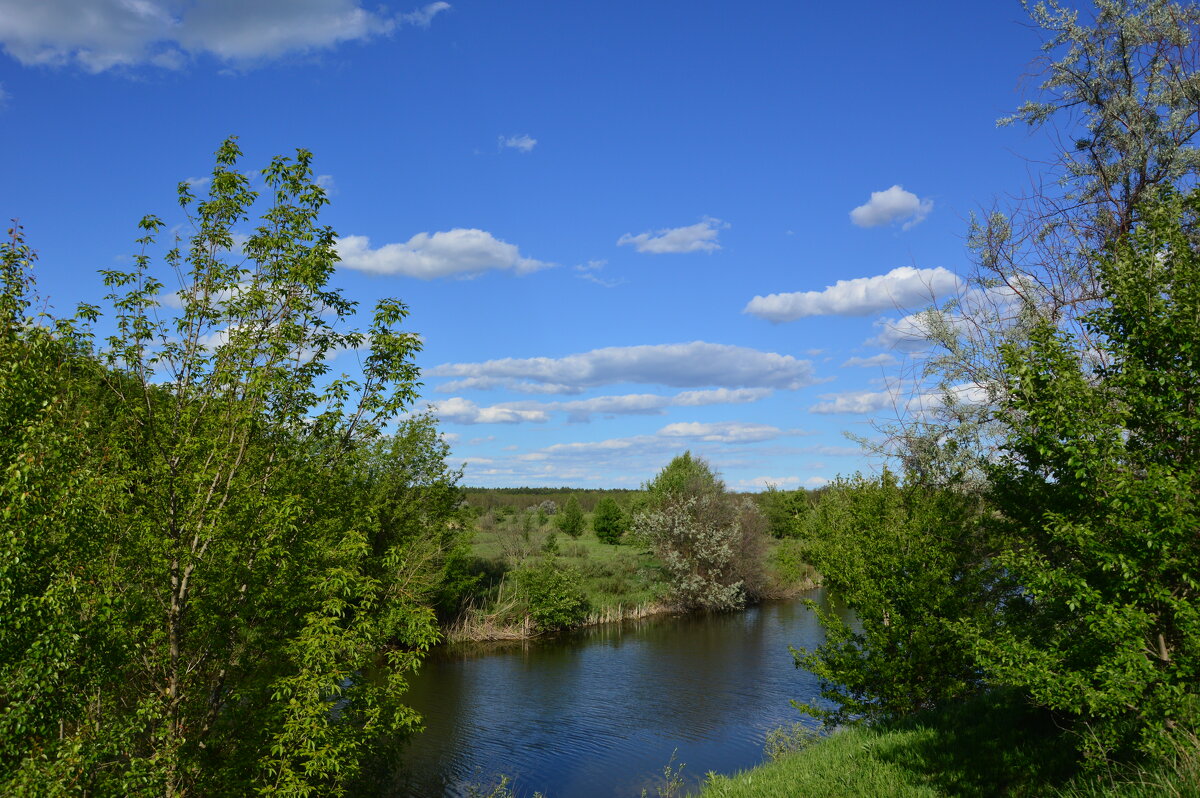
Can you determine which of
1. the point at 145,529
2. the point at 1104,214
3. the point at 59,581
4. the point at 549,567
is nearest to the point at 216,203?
the point at 145,529

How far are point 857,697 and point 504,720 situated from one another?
14.3 m

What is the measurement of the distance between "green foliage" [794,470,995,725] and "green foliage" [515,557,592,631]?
2623 centimetres

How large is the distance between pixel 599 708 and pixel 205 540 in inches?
857

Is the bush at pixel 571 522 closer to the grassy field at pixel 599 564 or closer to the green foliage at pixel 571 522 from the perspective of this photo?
the green foliage at pixel 571 522

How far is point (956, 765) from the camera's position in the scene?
451 inches

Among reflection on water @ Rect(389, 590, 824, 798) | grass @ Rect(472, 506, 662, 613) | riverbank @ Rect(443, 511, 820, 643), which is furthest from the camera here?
grass @ Rect(472, 506, 662, 613)

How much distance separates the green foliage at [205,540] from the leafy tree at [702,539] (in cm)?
4021

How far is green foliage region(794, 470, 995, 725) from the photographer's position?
15.8 m

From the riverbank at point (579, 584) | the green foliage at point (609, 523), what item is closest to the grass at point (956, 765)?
the riverbank at point (579, 584)

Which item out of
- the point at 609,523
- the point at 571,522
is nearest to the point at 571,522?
the point at 571,522

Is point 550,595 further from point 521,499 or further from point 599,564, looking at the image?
point 521,499

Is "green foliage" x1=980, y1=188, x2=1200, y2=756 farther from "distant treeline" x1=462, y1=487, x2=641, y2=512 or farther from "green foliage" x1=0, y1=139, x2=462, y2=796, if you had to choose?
"distant treeline" x1=462, y1=487, x2=641, y2=512

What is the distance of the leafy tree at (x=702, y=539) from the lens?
51031mm

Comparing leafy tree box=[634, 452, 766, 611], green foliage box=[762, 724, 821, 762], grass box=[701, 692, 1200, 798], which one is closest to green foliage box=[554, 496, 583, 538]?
leafy tree box=[634, 452, 766, 611]
